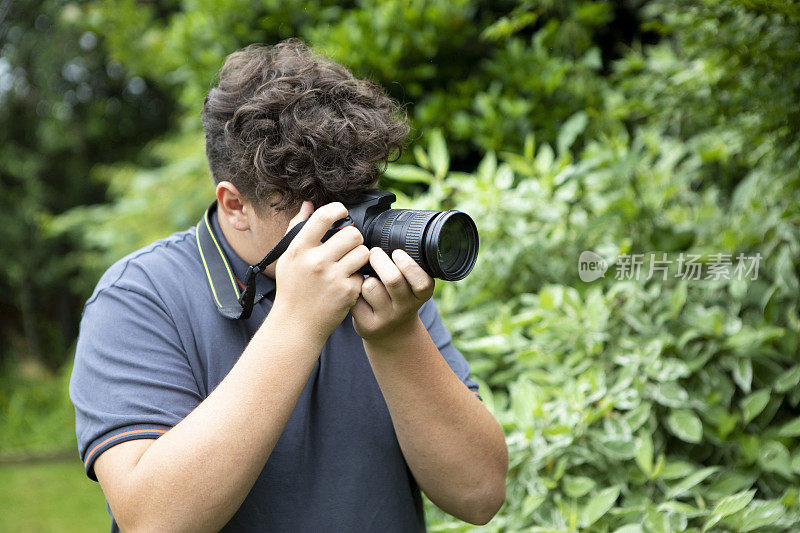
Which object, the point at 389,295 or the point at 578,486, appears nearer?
the point at 389,295

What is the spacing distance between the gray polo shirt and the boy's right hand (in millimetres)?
225

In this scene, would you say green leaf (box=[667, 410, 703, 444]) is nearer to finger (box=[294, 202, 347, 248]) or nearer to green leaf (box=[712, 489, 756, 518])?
green leaf (box=[712, 489, 756, 518])

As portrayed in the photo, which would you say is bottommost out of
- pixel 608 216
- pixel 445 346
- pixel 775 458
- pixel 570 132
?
pixel 775 458

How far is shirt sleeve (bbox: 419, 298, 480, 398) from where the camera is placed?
1517mm

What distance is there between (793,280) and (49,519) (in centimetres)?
555

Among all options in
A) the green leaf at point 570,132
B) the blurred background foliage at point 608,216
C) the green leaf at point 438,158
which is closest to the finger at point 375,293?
the blurred background foliage at point 608,216

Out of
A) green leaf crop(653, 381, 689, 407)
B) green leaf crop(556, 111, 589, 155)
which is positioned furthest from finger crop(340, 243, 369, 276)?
green leaf crop(556, 111, 589, 155)

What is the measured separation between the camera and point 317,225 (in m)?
1.18

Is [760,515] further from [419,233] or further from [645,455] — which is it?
[419,233]

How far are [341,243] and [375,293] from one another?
111mm

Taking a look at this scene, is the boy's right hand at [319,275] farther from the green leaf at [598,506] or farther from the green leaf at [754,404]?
the green leaf at [754,404]

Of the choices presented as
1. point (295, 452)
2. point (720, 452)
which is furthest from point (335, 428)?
point (720, 452)

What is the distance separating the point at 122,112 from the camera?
8258 mm

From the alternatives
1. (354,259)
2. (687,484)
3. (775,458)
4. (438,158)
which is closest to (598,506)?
(687,484)
